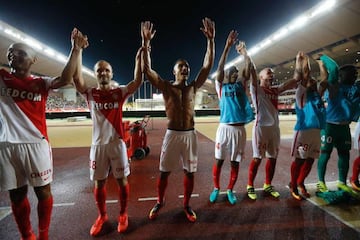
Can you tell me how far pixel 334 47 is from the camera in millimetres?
21406

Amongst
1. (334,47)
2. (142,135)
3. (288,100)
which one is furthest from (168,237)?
(288,100)

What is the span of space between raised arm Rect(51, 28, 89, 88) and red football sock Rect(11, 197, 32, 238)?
1277mm

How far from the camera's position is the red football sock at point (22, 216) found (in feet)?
7.50

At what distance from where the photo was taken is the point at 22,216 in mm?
2312

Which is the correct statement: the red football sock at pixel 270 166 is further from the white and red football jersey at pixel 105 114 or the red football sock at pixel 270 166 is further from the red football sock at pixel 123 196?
the white and red football jersey at pixel 105 114

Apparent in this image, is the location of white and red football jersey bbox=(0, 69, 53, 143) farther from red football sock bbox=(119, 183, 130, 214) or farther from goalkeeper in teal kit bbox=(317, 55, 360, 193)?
goalkeeper in teal kit bbox=(317, 55, 360, 193)

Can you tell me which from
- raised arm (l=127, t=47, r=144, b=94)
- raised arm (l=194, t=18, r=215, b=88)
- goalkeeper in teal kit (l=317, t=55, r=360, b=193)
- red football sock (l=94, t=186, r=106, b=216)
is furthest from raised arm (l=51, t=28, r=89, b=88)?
goalkeeper in teal kit (l=317, t=55, r=360, b=193)

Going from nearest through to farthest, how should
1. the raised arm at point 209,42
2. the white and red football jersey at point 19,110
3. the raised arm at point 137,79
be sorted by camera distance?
the white and red football jersey at point 19,110 < the raised arm at point 137,79 < the raised arm at point 209,42

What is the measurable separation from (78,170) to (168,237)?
3591 millimetres

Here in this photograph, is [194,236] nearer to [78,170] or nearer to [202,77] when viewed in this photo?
[202,77]

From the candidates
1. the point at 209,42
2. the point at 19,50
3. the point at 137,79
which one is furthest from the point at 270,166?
the point at 19,50

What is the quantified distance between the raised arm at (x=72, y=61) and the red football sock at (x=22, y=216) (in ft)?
4.19

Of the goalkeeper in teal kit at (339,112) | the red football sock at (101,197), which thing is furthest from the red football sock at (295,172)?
the red football sock at (101,197)

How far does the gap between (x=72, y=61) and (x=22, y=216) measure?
1.70 meters
